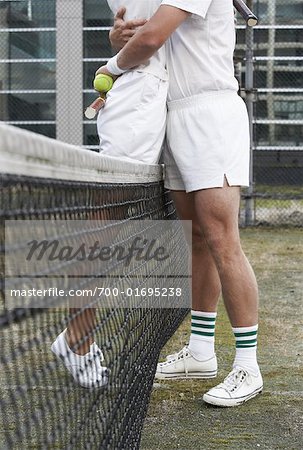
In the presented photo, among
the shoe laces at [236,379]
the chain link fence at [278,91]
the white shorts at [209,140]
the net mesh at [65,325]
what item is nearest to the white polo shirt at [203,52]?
the white shorts at [209,140]

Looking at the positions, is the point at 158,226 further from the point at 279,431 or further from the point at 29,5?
the point at 29,5

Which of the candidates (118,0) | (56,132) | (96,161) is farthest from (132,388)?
(56,132)

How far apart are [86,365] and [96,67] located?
871 centimetres

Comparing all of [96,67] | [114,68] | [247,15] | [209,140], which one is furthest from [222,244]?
[96,67]

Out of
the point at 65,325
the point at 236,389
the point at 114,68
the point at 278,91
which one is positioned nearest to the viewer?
the point at 65,325

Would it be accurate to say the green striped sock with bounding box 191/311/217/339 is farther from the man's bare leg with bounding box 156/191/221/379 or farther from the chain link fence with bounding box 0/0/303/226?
the chain link fence with bounding box 0/0/303/226

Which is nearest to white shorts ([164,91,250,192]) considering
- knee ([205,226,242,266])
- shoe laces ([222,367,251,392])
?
knee ([205,226,242,266])

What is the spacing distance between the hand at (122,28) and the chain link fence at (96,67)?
257 inches

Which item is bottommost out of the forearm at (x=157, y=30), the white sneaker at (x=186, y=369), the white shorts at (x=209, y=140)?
the white sneaker at (x=186, y=369)

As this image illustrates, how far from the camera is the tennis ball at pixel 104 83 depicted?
2.96 meters

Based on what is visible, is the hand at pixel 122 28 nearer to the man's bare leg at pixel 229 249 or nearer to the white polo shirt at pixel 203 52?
the white polo shirt at pixel 203 52

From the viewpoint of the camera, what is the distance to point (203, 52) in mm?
2879

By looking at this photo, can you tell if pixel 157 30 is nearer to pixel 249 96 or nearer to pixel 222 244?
pixel 222 244

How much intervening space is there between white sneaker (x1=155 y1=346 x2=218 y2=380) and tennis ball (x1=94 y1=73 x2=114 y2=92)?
896 mm
